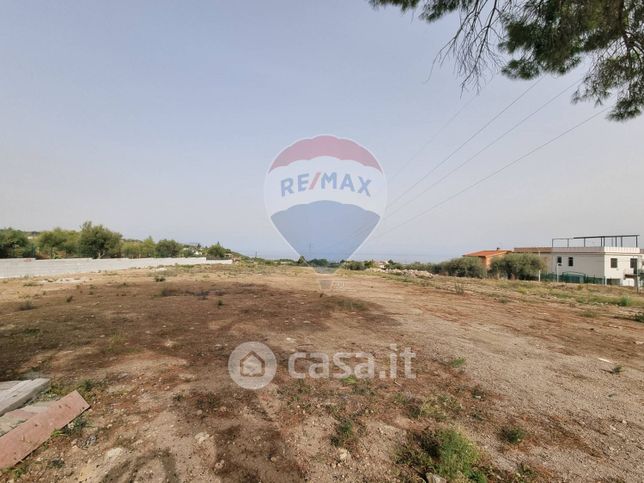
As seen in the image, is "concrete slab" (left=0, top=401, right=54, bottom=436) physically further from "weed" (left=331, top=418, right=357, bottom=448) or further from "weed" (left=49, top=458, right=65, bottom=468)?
"weed" (left=331, top=418, right=357, bottom=448)

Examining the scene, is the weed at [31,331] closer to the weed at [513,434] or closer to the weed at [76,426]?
the weed at [76,426]

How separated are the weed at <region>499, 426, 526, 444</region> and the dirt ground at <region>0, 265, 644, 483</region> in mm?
12

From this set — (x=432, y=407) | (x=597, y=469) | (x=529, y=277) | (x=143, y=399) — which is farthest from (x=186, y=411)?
(x=529, y=277)

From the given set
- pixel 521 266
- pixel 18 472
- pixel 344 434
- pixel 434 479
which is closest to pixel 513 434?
pixel 434 479

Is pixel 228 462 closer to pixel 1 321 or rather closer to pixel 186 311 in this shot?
pixel 186 311

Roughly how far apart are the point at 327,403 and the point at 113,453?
189 cm

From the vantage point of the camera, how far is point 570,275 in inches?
1190

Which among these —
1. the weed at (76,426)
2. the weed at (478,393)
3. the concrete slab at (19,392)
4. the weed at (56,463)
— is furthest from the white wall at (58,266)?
the weed at (478,393)

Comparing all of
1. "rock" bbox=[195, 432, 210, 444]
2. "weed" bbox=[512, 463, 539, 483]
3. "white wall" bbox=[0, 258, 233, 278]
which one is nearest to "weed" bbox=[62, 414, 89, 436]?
"rock" bbox=[195, 432, 210, 444]

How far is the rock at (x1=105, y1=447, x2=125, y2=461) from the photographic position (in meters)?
2.15

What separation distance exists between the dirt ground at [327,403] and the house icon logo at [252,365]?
0.49 ft

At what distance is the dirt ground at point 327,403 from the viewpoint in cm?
212

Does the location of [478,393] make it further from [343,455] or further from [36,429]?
[36,429]

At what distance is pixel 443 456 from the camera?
7.03ft
